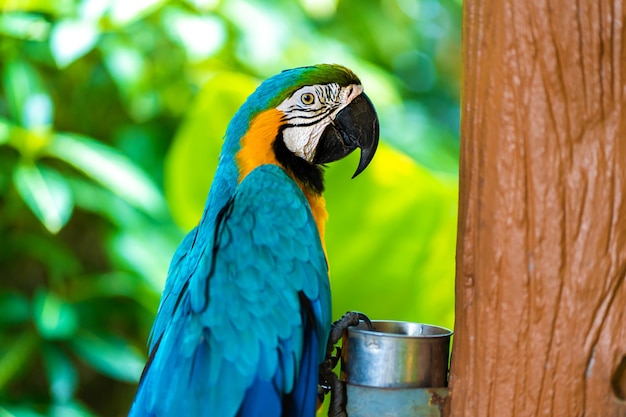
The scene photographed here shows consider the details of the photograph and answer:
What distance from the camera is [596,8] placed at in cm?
73

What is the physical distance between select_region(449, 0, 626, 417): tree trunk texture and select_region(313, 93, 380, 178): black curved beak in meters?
0.47

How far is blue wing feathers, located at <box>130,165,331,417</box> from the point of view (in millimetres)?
995

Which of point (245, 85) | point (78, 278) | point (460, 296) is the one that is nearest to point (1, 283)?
point (78, 278)

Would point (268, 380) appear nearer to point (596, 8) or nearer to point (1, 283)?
point (596, 8)

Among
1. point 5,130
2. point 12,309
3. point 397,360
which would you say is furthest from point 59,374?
point 397,360

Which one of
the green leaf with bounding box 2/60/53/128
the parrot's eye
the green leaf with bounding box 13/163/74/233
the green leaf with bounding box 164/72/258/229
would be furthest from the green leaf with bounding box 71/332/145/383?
the parrot's eye

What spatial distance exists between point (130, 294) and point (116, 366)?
0.25m

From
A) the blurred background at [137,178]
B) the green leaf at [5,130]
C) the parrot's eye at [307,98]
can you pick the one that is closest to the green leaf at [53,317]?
the blurred background at [137,178]

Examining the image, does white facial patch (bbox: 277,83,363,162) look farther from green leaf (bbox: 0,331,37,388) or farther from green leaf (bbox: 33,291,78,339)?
green leaf (bbox: 0,331,37,388)

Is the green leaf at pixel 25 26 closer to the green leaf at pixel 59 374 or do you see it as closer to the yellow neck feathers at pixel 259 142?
the green leaf at pixel 59 374

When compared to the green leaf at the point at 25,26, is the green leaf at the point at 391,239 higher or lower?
lower

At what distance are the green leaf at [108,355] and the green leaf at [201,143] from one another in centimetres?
60

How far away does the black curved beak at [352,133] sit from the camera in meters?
1.26

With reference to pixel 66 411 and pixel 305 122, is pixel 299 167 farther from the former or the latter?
pixel 66 411
